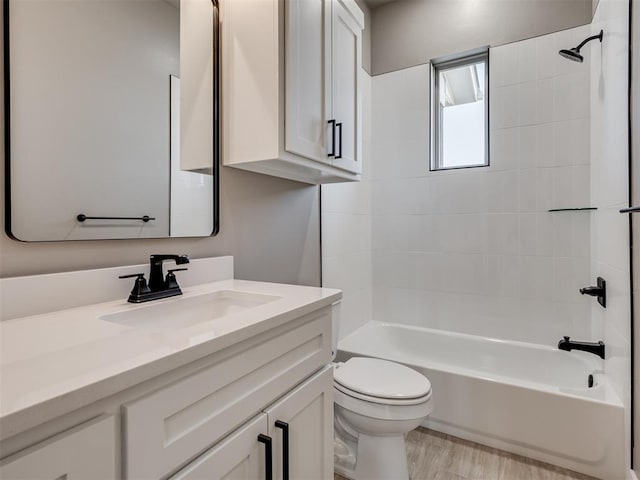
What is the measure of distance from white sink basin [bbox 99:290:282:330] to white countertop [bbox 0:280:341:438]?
4 cm

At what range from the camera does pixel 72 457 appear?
0.44 meters

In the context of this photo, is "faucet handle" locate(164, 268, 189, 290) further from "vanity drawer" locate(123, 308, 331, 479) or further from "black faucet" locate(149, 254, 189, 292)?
"vanity drawer" locate(123, 308, 331, 479)

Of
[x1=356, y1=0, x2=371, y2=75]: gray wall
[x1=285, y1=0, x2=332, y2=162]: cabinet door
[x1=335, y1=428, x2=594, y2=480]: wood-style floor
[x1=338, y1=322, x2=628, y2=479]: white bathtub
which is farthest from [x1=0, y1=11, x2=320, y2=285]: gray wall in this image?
[x1=356, y1=0, x2=371, y2=75]: gray wall

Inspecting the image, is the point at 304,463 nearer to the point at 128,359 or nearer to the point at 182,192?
the point at 128,359

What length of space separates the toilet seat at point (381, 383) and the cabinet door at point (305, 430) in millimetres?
445

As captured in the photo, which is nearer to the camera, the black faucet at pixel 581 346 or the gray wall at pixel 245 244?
the gray wall at pixel 245 244

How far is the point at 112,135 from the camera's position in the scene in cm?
101

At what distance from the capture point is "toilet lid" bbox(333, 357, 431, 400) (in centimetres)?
144

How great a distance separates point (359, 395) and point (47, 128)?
141 centimetres

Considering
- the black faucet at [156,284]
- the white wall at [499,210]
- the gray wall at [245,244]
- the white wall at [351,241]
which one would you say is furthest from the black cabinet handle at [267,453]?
the white wall at [499,210]

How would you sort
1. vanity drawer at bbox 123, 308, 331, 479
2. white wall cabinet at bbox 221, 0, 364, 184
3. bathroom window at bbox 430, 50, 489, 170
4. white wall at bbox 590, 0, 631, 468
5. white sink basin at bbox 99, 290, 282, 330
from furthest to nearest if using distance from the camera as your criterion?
1. bathroom window at bbox 430, 50, 489, 170
2. white wall at bbox 590, 0, 631, 468
3. white wall cabinet at bbox 221, 0, 364, 184
4. white sink basin at bbox 99, 290, 282, 330
5. vanity drawer at bbox 123, 308, 331, 479

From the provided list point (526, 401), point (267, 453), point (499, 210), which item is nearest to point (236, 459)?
point (267, 453)

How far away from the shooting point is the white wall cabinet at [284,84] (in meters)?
1.19

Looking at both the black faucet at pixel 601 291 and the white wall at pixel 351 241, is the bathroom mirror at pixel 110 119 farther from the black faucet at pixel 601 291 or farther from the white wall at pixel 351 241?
the black faucet at pixel 601 291
